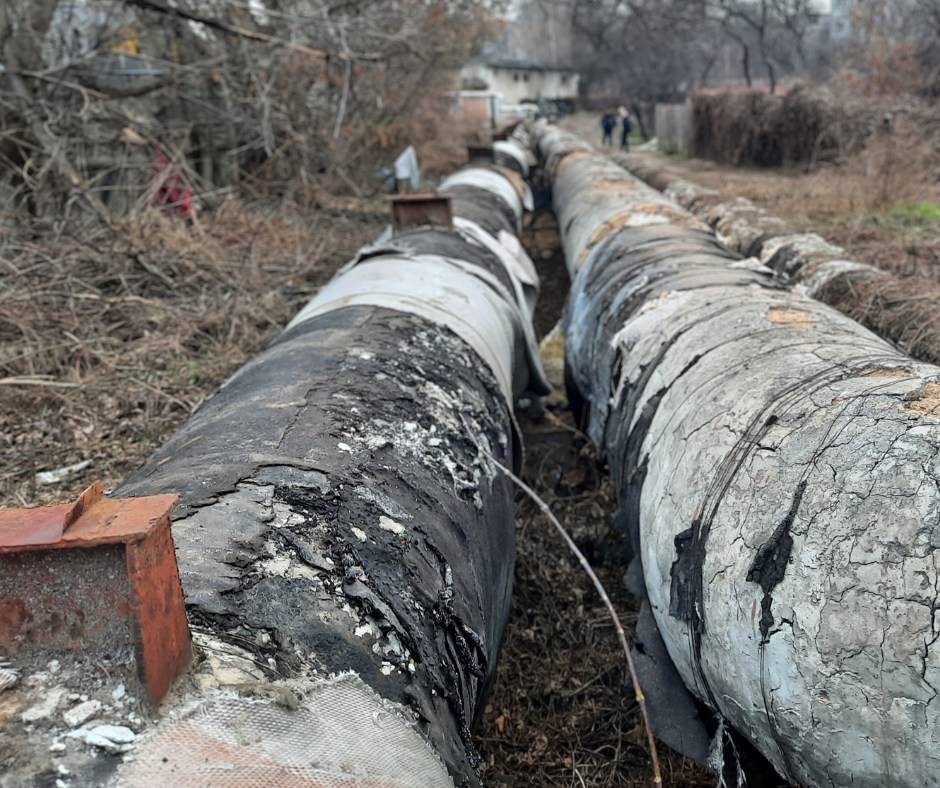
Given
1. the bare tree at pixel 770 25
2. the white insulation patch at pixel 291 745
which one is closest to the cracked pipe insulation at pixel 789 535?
the white insulation patch at pixel 291 745

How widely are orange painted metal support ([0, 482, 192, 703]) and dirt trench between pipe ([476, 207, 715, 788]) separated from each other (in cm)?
146

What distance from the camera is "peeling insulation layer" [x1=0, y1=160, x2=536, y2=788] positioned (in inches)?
38.1

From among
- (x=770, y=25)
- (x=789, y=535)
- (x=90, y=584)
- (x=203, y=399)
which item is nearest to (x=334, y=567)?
(x=90, y=584)

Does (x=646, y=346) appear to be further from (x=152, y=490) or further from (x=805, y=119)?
(x=805, y=119)

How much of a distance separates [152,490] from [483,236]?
353 cm

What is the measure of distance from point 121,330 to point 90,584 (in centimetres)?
410

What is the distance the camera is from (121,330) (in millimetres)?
4637

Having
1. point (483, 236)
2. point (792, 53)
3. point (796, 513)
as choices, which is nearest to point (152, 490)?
point (796, 513)

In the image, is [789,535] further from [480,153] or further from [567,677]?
[480,153]

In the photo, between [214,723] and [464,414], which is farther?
[464,414]

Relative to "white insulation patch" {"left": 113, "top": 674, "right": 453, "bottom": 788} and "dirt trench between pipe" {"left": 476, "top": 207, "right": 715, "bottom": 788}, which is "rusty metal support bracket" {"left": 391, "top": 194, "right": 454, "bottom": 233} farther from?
"white insulation patch" {"left": 113, "top": 674, "right": 453, "bottom": 788}

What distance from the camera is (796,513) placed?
152 cm

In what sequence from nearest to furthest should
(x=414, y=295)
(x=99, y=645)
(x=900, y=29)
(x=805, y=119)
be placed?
(x=99, y=645) → (x=414, y=295) → (x=805, y=119) → (x=900, y=29)

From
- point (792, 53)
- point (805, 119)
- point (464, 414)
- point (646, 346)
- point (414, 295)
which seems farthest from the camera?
point (792, 53)
